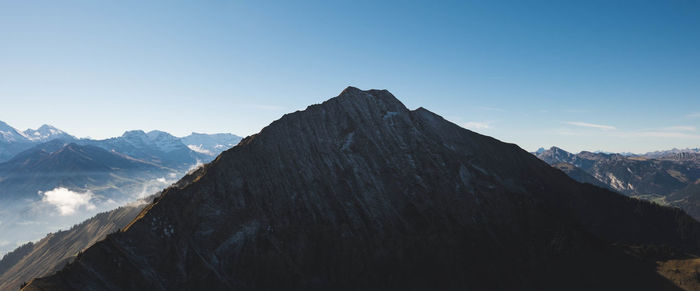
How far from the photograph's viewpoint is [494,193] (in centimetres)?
12625

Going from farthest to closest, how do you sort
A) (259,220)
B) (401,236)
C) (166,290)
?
(401,236), (259,220), (166,290)

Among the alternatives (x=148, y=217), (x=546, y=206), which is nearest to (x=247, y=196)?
(x=148, y=217)

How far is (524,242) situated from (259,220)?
95.7 meters

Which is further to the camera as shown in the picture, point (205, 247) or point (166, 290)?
point (205, 247)

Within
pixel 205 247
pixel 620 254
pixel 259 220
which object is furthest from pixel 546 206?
pixel 205 247

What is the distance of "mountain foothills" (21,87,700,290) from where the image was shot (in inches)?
3174

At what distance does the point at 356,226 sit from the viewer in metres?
105

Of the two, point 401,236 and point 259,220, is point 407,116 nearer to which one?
point 401,236

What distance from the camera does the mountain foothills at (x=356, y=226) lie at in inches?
3174

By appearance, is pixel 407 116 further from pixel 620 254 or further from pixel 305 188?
pixel 620 254

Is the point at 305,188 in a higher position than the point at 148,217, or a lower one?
higher

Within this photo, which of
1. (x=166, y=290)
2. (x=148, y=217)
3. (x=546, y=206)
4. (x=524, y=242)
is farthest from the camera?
(x=546, y=206)

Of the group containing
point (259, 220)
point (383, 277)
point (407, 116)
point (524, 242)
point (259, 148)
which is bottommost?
point (383, 277)

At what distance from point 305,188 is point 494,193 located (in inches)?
→ 3029
